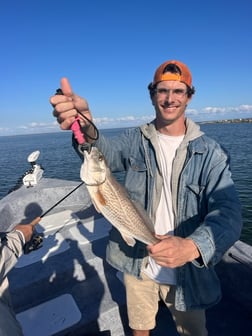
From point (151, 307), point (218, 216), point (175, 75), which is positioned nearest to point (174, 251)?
point (218, 216)

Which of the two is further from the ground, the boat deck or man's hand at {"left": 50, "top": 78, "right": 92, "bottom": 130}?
man's hand at {"left": 50, "top": 78, "right": 92, "bottom": 130}

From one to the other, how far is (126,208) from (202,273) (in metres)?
1.28

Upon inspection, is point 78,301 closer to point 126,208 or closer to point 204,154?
point 126,208

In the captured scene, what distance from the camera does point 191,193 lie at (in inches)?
117

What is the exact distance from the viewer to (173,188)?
Result: 305 cm

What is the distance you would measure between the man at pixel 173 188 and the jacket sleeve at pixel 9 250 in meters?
1.15

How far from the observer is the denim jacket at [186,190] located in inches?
107

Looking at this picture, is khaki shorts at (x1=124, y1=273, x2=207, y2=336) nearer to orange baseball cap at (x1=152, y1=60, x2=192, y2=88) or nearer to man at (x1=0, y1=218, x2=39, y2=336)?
man at (x1=0, y1=218, x2=39, y2=336)

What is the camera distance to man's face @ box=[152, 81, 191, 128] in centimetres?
304

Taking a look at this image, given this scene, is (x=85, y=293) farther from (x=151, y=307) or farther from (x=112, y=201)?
(x=112, y=201)

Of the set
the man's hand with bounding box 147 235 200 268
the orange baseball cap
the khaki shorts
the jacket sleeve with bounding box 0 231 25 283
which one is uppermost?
the orange baseball cap

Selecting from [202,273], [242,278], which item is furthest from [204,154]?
[242,278]

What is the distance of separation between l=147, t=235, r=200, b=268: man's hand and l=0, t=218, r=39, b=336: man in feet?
5.12

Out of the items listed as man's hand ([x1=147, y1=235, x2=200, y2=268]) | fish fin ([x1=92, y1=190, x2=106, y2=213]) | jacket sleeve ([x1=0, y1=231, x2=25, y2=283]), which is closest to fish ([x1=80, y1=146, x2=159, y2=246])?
fish fin ([x1=92, y1=190, x2=106, y2=213])
